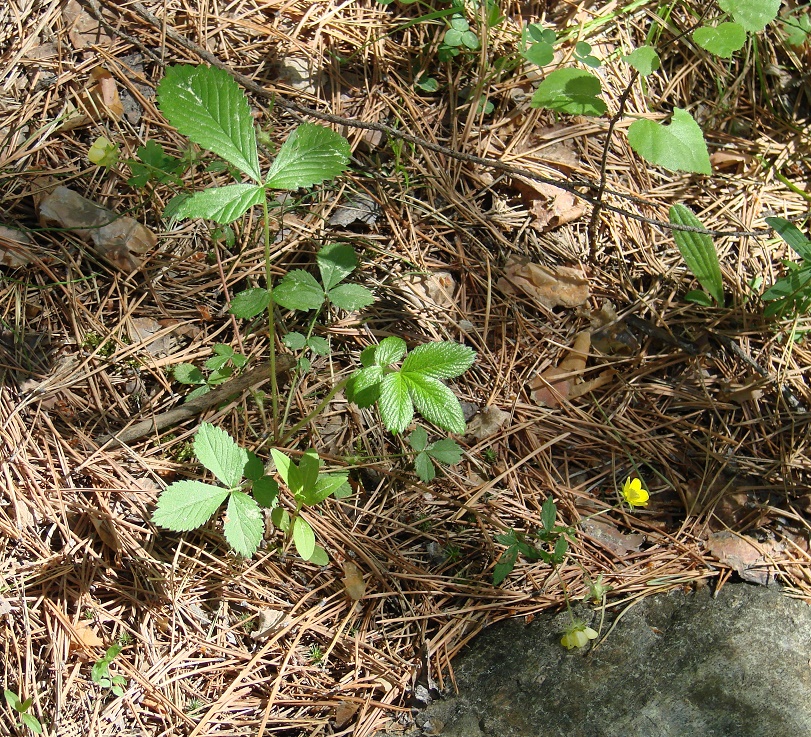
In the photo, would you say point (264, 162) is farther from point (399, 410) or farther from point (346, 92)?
point (399, 410)

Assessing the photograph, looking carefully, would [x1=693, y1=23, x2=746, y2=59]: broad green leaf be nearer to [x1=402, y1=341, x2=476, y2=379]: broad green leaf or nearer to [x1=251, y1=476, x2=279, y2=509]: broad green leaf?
[x1=402, y1=341, x2=476, y2=379]: broad green leaf

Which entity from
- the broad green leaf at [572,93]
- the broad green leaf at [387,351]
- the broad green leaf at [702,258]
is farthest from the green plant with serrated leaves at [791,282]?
the broad green leaf at [387,351]

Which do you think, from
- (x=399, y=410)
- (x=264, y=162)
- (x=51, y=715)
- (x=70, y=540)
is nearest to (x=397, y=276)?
(x=264, y=162)

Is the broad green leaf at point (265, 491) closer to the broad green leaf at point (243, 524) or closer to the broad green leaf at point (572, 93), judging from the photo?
the broad green leaf at point (243, 524)

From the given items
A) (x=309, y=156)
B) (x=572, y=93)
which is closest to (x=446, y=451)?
(x=309, y=156)

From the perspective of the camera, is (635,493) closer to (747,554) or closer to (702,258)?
(747,554)

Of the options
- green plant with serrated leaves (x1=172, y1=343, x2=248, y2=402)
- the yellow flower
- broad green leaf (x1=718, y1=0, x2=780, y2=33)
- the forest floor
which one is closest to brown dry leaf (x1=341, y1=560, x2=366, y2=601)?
the forest floor
